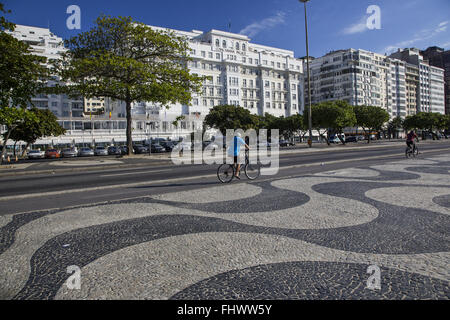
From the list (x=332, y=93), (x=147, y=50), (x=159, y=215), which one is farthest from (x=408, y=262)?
(x=332, y=93)

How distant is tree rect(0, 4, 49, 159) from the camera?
17753 millimetres

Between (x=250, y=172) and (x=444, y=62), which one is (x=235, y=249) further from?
(x=444, y=62)

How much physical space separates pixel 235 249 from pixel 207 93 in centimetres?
8635

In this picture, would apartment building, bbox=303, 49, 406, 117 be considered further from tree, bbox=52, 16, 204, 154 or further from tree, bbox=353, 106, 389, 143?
tree, bbox=52, 16, 204, 154

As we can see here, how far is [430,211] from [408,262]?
2939mm

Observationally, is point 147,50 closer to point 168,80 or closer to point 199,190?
point 168,80

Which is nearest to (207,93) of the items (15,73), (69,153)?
(69,153)

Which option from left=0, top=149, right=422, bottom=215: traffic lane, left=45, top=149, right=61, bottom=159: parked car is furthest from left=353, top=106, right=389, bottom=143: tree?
left=0, top=149, right=422, bottom=215: traffic lane

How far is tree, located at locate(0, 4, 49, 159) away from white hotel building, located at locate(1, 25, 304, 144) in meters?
46.0

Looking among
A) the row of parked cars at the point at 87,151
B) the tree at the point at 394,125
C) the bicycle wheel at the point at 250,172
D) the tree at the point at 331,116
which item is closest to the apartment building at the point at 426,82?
the tree at the point at 394,125

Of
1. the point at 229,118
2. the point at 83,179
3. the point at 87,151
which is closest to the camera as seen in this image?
the point at 83,179

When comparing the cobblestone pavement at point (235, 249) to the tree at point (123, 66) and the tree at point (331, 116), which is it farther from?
the tree at point (331, 116)

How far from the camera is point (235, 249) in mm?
4000

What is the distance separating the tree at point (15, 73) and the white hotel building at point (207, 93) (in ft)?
151
